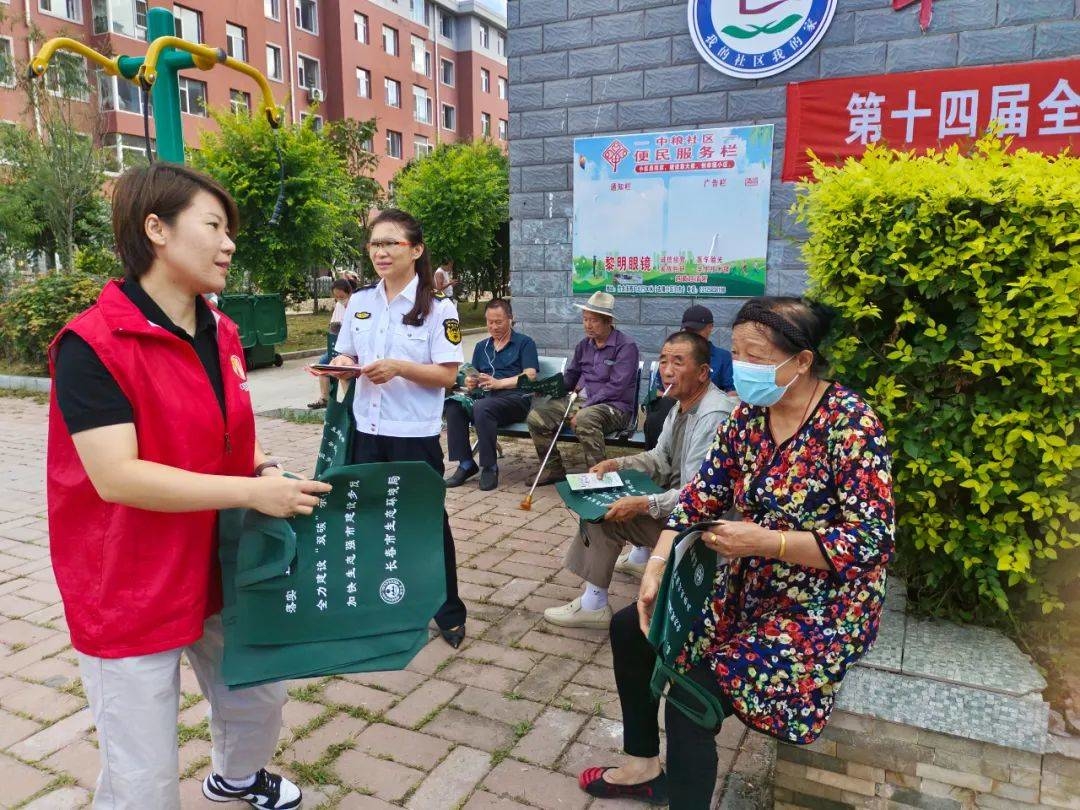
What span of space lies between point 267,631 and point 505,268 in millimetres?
22765

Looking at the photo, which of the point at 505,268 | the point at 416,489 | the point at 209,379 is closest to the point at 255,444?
the point at 209,379

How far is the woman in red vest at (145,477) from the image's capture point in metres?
1.66

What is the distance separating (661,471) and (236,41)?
107 ft

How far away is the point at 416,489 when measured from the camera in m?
1.98

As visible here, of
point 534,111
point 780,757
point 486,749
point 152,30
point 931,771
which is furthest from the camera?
point 534,111

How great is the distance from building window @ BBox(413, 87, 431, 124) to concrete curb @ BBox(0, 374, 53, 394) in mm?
32818

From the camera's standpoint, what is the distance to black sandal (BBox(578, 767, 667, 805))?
2430mm

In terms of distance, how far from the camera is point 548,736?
2.79m

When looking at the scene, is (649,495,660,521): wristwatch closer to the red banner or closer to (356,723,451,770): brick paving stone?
(356,723,451,770): brick paving stone

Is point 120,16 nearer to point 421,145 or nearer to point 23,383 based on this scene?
point 421,145

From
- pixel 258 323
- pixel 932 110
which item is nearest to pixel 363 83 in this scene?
pixel 258 323

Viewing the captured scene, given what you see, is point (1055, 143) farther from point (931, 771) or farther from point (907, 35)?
point (931, 771)

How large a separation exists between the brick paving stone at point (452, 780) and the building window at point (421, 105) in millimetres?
41076

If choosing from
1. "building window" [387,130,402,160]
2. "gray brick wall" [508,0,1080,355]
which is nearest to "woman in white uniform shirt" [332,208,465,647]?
"gray brick wall" [508,0,1080,355]
